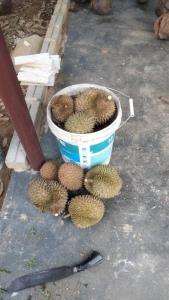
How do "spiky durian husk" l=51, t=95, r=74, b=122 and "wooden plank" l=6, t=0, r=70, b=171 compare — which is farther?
"wooden plank" l=6, t=0, r=70, b=171

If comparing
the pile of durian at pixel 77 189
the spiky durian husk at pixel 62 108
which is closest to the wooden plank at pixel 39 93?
the pile of durian at pixel 77 189

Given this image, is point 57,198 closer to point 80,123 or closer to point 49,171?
point 49,171

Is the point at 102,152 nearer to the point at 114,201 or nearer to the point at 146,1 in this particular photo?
the point at 114,201

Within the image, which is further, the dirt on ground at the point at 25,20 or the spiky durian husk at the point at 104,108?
the dirt on ground at the point at 25,20

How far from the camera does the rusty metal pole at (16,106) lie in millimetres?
1488

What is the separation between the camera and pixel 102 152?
73.2 inches

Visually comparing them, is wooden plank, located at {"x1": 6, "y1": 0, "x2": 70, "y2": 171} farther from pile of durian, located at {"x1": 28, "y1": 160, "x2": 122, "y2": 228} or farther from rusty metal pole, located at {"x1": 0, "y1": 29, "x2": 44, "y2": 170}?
pile of durian, located at {"x1": 28, "y1": 160, "x2": 122, "y2": 228}

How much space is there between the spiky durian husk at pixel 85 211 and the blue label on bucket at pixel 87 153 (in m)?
0.22

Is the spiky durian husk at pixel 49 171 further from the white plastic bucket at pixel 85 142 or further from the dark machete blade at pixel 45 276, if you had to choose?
the dark machete blade at pixel 45 276

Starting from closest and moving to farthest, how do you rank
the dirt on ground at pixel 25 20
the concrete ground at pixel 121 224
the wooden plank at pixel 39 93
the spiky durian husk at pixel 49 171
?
the concrete ground at pixel 121 224
the spiky durian husk at pixel 49 171
the wooden plank at pixel 39 93
the dirt on ground at pixel 25 20

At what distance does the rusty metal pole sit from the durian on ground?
0.20 m


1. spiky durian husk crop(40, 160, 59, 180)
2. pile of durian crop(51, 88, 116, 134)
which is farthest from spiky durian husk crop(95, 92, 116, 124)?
spiky durian husk crop(40, 160, 59, 180)

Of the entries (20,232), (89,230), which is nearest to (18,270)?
(20,232)

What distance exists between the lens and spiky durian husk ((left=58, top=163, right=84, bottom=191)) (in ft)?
5.96
